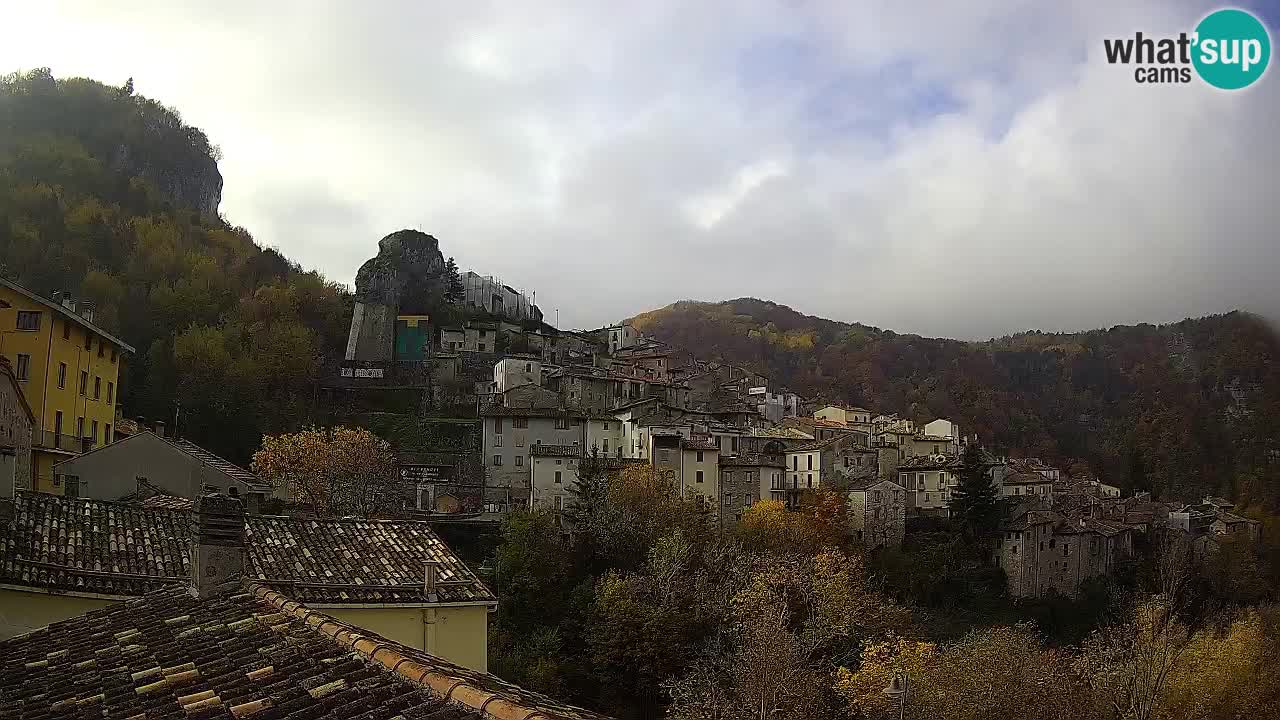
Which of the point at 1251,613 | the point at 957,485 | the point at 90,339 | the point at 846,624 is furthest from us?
the point at 957,485

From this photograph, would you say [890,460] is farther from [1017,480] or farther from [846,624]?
[846,624]

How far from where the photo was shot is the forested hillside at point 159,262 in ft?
197

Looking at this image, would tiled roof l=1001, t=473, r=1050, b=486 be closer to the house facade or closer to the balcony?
the balcony

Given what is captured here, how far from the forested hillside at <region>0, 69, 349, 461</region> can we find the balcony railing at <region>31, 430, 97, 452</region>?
1633 cm

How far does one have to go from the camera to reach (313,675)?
5.67 metres

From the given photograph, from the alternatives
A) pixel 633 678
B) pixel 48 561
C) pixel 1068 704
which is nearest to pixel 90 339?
pixel 633 678

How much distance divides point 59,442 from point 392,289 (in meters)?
49.2

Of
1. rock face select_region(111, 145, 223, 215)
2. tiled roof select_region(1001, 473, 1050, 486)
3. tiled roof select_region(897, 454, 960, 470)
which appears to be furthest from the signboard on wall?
rock face select_region(111, 145, 223, 215)

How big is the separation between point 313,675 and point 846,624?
1244 inches

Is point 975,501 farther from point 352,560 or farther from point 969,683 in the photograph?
point 352,560

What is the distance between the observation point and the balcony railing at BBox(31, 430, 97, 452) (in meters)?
33.0

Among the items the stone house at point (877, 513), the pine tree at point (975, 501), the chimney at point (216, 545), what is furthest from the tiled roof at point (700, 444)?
the chimney at point (216, 545)

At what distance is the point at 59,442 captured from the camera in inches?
1430

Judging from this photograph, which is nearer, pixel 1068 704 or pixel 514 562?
pixel 1068 704
